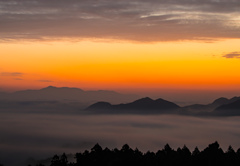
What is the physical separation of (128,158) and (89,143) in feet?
478

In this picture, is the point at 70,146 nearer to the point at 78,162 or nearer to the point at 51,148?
the point at 51,148

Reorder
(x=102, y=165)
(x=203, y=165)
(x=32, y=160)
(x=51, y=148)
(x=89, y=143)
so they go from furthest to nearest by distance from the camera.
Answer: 1. (x=89, y=143)
2. (x=51, y=148)
3. (x=32, y=160)
4. (x=102, y=165)
5. (x=203, y=165)

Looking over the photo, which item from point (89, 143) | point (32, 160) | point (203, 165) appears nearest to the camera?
point (203, 165)

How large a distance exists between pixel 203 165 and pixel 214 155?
3113mm

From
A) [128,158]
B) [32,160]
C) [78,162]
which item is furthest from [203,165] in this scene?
[32,160]

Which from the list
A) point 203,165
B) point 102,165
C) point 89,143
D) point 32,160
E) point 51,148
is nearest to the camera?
point 203,165

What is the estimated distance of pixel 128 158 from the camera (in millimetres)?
43812

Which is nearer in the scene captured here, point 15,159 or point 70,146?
point 15,159

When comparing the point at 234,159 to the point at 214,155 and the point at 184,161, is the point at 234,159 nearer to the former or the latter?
the point at 214,155

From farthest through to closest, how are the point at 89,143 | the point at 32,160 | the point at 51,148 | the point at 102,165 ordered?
the point at 89,143
the point at 51,148
the point at 32,160
the point at 102,165

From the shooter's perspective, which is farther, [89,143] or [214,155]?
[89,143]

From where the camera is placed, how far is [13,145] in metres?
178

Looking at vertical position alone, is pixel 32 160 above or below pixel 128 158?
below

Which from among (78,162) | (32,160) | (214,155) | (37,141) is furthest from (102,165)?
(37,141)
